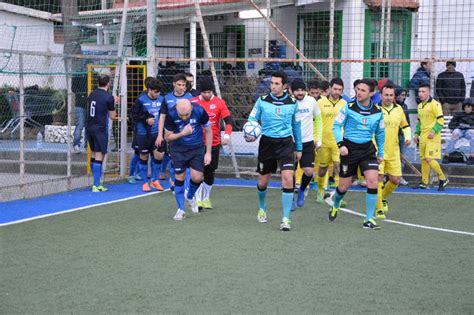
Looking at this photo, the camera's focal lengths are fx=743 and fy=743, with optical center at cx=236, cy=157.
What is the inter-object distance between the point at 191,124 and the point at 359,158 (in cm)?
246

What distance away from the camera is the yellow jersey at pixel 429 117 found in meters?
14.5

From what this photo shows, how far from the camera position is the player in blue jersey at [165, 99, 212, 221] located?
1080 cm

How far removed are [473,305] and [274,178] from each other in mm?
10322

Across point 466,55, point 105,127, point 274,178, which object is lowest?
point 274,178

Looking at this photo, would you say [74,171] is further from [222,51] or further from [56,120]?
[222,51]

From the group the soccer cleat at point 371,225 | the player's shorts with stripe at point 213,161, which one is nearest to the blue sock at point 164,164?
the player's shorts with stripe at point 213,161

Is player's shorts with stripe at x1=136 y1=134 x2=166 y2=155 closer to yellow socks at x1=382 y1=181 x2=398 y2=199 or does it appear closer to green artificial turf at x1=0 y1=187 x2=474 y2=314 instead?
green artificial turf at x1=0 y1=187 x2=474 y2=314

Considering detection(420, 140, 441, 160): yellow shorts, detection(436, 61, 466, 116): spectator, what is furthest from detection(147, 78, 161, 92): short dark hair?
detection(436, 61, 466, 116): spectator

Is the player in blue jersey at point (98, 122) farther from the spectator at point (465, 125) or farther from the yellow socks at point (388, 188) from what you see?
the spectator at point (465, 125)

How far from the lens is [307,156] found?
12.1m

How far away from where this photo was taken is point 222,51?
20.3m

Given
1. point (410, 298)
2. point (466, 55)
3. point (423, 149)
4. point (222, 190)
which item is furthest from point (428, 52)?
point (410, 298)

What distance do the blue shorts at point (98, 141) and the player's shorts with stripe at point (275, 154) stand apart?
469cm

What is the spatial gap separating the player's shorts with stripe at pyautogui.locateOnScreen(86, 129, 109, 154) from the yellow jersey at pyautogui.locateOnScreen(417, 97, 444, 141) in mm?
6177
